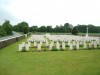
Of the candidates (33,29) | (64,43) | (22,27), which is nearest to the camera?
(64,43)

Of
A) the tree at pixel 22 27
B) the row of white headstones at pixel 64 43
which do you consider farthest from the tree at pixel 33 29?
the row of white headstones at pixel 64 43

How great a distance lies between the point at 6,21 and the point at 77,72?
2804 inches

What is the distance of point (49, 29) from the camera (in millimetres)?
107625

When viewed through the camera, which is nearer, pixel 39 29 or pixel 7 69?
pixel 7 69

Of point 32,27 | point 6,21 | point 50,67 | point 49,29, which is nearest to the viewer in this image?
point 50,67

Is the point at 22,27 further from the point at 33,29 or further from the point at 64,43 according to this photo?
the point at 64,43

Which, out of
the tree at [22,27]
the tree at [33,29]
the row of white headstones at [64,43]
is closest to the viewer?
the row of white headstones at [64,43]

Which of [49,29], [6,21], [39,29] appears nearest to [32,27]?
[39,29]

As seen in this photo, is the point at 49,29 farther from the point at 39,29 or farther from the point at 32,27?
the point at 32,27

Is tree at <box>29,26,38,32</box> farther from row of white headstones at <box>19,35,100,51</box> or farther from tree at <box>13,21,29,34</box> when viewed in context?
row of white headstones at <box>19,35,100,51</box>

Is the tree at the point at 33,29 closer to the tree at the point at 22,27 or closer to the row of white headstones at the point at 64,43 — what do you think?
the tree at the point at 22,27

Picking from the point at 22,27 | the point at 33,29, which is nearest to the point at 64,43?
the point at 22,27

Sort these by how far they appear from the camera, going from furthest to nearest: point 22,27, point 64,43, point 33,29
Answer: point 33,29, point 22,27, point 64,43

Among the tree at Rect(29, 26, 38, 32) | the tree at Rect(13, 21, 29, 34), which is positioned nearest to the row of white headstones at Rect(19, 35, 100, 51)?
the tree at Rect(13, 21, 29, 34)
